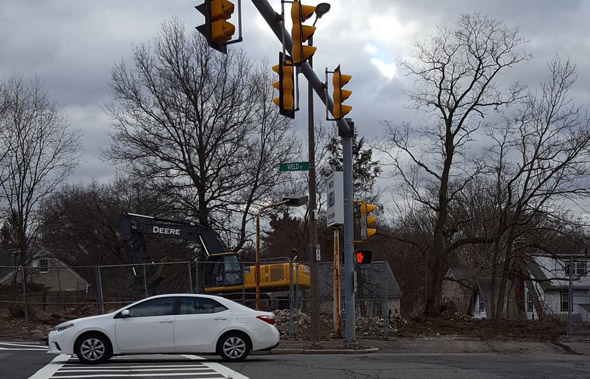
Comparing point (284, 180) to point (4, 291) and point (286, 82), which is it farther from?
point (286, 82)

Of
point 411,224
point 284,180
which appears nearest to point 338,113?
point 284,180

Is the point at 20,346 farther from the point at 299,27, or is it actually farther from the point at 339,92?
the point at 299,27

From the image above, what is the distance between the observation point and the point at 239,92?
1558 inches

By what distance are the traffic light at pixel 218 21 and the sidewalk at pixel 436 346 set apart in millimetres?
10485

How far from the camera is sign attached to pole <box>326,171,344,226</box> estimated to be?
1856cm

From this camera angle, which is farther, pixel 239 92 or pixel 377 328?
pixel 239 92

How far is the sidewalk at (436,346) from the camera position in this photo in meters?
18.1

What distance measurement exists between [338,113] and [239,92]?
25.8m

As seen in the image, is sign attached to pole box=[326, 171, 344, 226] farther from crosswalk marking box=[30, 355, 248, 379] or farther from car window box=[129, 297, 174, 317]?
car window box=[129, 297, 174, 317]

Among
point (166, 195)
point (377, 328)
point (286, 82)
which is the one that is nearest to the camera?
point (286, 82)

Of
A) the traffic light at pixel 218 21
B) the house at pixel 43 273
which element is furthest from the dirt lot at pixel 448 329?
the house at pixel 43 273

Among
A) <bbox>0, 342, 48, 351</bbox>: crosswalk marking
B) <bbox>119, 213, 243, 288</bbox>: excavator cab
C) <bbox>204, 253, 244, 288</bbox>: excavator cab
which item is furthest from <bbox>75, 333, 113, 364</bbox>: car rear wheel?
<bbox>204, 253, 244, 288</bbox>: excavator cab

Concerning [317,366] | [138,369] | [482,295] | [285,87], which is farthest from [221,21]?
[482,295]

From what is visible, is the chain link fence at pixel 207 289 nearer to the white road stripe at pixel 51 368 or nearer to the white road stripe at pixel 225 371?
the white road stripe at pixel 51 368
